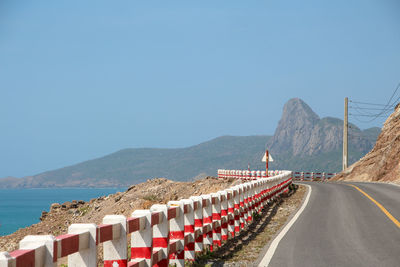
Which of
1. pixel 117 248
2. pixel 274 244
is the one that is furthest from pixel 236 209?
pixel 117 248

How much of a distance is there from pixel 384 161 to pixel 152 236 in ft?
145

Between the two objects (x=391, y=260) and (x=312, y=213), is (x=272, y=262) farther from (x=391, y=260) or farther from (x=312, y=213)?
(x=312, y=213)

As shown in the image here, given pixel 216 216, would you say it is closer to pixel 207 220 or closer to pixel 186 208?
pixel 207 220

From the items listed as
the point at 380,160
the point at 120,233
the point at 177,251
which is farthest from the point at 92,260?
the point at 380,160

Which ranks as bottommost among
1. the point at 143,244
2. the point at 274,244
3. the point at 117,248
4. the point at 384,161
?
the point at 274,244

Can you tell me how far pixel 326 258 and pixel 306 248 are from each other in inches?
47.2

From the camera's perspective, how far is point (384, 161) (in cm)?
4838

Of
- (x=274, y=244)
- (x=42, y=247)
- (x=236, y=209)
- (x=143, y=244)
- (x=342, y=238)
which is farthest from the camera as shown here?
(x=236, y=209)

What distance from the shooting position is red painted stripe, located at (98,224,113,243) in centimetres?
566

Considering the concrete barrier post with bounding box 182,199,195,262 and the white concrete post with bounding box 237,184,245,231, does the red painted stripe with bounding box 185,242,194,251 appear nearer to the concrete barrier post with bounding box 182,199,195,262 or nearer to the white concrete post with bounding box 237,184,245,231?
the concrete barrier post with bounding box 182,199,195,262

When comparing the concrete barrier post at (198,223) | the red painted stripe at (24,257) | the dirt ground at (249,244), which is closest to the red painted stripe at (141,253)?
the red painted stripe at (24,257)

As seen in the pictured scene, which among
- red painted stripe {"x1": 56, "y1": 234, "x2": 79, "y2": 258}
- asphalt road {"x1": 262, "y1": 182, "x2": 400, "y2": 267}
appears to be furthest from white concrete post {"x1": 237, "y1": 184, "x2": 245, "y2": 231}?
red painted stripe {"x1": 56, "y1": 234, "x2": 79, "y2": 258}

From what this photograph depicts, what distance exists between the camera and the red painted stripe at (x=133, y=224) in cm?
649

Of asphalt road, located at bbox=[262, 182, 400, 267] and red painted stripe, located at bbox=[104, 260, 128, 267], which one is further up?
red painted stripe, located at bbox=[104, 260, 128, 267]
